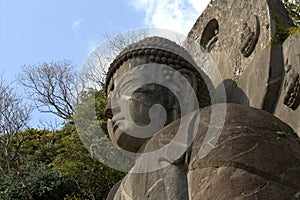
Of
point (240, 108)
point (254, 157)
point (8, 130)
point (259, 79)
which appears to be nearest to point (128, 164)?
point (259, 79)

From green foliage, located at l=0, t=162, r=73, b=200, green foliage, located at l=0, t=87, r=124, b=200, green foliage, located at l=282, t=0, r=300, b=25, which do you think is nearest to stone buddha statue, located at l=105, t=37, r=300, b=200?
green foliage, located at l=282, t=0, r=300, b=25

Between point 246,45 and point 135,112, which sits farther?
point 246,45

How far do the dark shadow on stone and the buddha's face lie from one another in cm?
51

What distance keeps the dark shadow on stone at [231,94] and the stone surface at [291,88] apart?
1.49 ft

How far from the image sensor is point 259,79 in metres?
3.43

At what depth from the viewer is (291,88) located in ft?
9.72

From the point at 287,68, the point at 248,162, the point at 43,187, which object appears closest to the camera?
the point at 248,162

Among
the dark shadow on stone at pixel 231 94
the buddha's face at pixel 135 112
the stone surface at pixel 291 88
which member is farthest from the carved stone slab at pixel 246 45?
the buddha's face at pixel 135 112

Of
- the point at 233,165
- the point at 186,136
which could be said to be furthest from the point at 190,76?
the point at 233,165

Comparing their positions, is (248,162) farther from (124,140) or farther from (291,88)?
(124,140)

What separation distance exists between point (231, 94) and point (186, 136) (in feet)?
4.46

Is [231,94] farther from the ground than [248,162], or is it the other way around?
[231,94]

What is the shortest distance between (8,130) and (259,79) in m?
11.5

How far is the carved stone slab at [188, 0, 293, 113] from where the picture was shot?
10.8 feet
